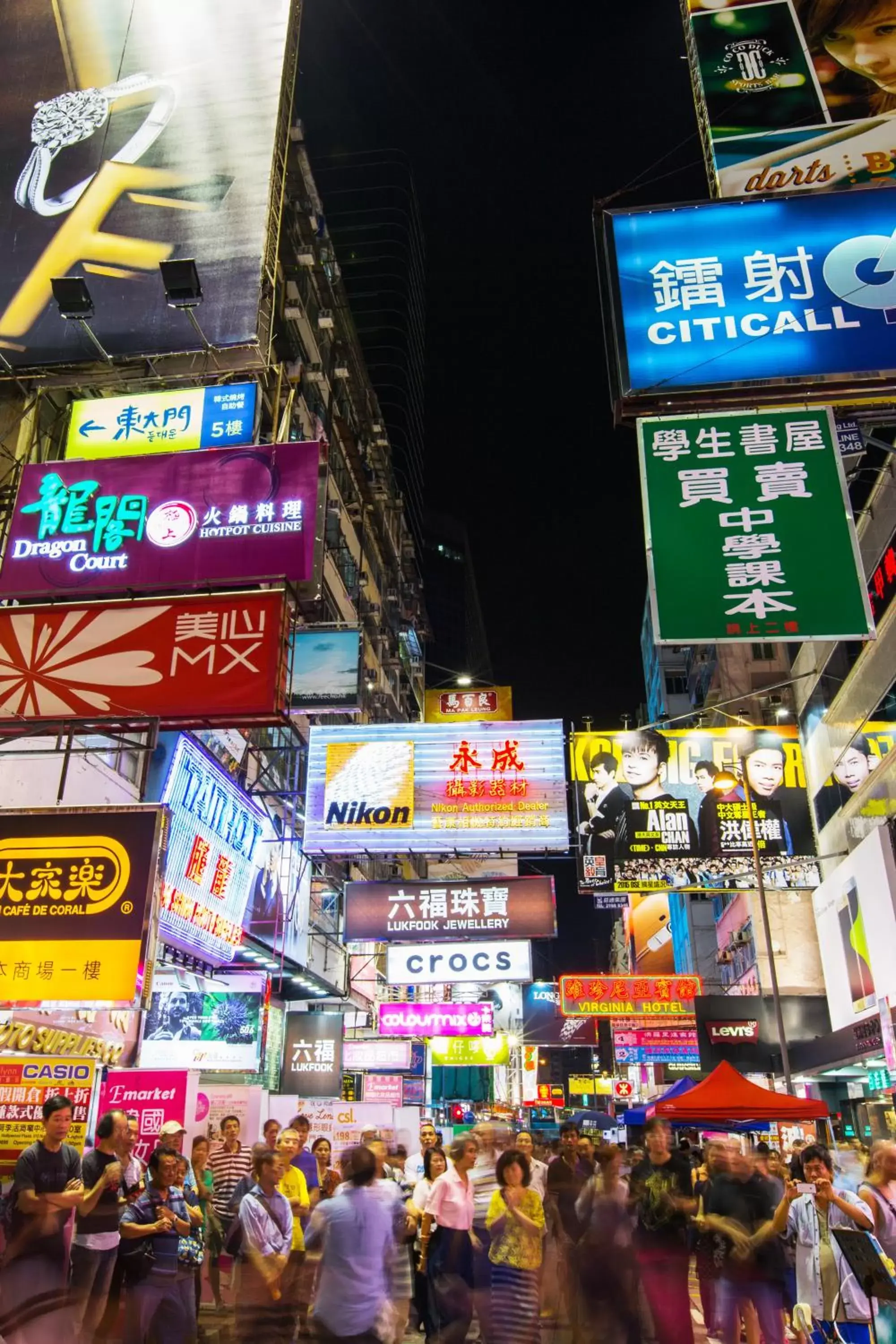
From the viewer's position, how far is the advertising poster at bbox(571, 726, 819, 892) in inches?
789

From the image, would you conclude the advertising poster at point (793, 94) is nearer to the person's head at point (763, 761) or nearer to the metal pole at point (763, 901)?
the metal pole at point (763, 901)

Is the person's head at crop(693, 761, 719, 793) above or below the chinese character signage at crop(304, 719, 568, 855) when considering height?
above

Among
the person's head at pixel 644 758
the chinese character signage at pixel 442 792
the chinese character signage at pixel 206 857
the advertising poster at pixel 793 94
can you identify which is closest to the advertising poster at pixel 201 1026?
the chinese character signage at pixel 206 857

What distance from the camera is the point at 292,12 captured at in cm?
1426

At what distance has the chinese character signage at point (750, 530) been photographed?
8.34m

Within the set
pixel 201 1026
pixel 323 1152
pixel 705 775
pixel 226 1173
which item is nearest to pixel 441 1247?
pixel 226 1173

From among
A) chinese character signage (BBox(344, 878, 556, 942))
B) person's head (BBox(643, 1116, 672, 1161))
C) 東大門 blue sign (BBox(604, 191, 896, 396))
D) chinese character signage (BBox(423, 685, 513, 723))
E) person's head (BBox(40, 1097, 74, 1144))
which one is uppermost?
chinese character signage (BBox(423, 685, 513, 723))

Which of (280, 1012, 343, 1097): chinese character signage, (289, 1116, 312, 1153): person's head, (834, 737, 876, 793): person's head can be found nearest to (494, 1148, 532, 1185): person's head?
(289, 1116, 312, 1153): person's head

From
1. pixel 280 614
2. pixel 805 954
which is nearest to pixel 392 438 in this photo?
pixel 805 954

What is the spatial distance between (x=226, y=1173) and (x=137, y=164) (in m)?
12.7

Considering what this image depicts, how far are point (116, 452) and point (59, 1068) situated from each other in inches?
296

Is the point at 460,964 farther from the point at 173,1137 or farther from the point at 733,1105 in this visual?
the point at 173,1137

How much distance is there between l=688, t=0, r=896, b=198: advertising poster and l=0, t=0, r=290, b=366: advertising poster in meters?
5.87

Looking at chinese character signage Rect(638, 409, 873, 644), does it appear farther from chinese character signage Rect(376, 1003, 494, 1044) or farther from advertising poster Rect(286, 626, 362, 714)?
chinese character signage Rect(376, 1003, 494, 1044)
